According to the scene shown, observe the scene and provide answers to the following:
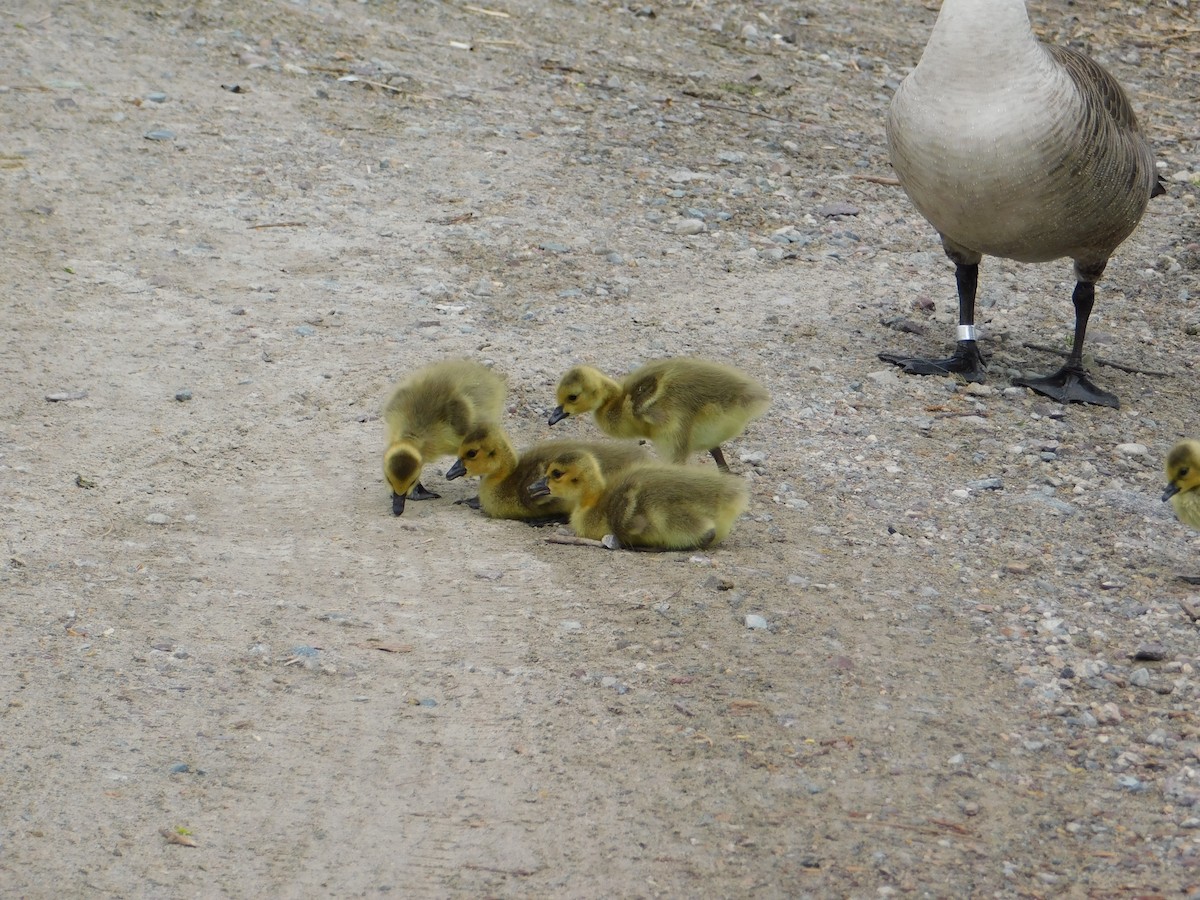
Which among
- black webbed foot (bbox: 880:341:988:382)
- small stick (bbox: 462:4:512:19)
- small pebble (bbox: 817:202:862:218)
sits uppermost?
small stick (bbox: 462:4:512:19)

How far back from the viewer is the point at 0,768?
3727 mm

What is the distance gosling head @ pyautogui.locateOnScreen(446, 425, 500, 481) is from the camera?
537cm

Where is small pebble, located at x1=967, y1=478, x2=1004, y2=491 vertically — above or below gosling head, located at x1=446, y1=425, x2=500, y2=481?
below

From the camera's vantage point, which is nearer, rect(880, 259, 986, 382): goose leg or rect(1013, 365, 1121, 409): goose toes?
rect(1013, 365, 1121, 409): goose toes

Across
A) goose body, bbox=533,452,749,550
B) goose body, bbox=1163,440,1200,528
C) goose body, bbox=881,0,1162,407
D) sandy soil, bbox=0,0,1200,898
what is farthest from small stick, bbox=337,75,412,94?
goose body, bbox=1163,440,1200,528

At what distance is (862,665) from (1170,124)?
28.6ft

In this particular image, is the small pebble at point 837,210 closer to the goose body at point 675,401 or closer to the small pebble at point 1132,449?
the small pebble at point 1132,449

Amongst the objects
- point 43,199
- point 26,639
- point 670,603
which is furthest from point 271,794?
point 43,199

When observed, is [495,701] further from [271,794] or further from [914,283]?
[914,283]

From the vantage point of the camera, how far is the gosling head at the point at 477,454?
5.37 m

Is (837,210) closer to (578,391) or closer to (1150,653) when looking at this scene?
(578,391)

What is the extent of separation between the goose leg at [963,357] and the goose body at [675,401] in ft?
5.67

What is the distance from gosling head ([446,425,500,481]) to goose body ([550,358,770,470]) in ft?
1.35

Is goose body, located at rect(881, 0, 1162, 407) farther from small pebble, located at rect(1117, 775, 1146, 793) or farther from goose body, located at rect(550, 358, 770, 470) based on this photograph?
small pebble, located at rect(1117, 775, 1146, 793)
